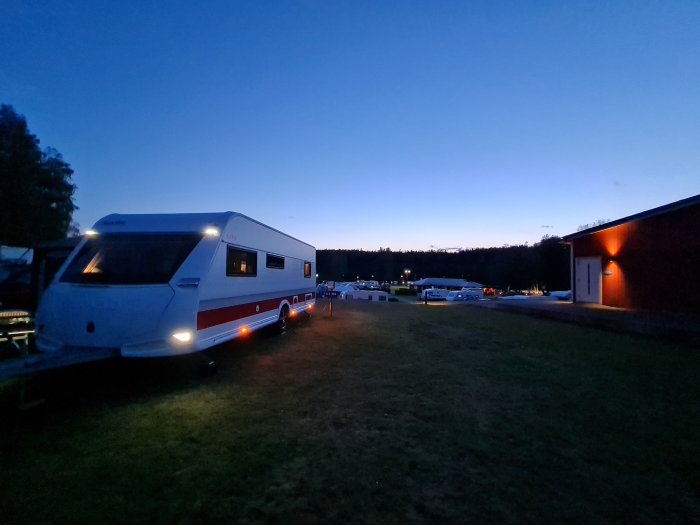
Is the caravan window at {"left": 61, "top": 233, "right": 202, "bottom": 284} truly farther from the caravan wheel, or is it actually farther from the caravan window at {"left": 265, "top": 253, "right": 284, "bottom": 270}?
the caravan wheel

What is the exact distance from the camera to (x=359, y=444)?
4.06 metres

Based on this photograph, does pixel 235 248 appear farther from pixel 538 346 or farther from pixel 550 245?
pixel 550 245

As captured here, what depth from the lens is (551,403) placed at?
538cm

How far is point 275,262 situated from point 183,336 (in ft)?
15.0

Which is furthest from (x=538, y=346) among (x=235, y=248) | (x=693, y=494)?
(x=235, y=248)

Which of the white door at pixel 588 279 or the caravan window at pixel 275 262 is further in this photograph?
the white door at pixel 588 279

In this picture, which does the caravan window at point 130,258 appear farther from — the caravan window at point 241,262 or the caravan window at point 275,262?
the caravan window at point 275,262

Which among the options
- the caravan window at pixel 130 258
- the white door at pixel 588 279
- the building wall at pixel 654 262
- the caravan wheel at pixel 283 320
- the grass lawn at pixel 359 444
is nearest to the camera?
the grass lawn at pixel 359 444

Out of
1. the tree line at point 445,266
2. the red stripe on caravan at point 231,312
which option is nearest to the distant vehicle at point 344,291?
the red stripe on caravan at point 231,312

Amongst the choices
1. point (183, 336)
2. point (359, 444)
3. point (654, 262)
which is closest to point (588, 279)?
point (654, 262)

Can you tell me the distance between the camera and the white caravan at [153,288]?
563cm

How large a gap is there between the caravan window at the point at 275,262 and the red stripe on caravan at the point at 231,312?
91cm

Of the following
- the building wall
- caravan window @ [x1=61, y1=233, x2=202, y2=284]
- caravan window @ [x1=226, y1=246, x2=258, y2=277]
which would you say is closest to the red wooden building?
the building wall

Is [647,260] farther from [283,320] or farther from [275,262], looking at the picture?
[275,262]
